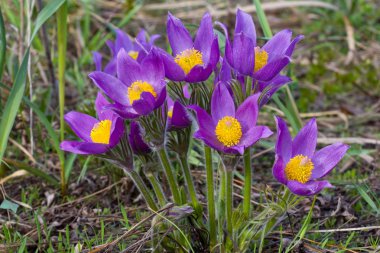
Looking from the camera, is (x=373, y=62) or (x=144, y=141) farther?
(x=373, y=62)

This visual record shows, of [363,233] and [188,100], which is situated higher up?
[188,100]

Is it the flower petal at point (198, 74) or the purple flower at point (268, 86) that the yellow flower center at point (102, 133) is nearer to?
the flower petal at point (198, 74)

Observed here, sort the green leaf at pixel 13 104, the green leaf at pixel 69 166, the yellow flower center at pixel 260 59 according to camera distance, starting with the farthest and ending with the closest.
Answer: the green leaf at pixel 69 166, the green leaf at pixel 13 104, the yellow flower center at pixel 260 59

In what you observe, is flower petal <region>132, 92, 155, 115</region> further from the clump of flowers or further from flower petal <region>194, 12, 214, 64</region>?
flower petal <region>194, 12, 214, 64</region>

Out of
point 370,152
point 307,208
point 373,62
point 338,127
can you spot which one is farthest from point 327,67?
point 307,208

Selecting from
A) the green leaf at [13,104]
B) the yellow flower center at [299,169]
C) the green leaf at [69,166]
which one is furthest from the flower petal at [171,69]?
the green leaf at [69,166]

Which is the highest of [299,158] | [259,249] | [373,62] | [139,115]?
[139,115]

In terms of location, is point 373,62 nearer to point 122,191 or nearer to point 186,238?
point 122,191
